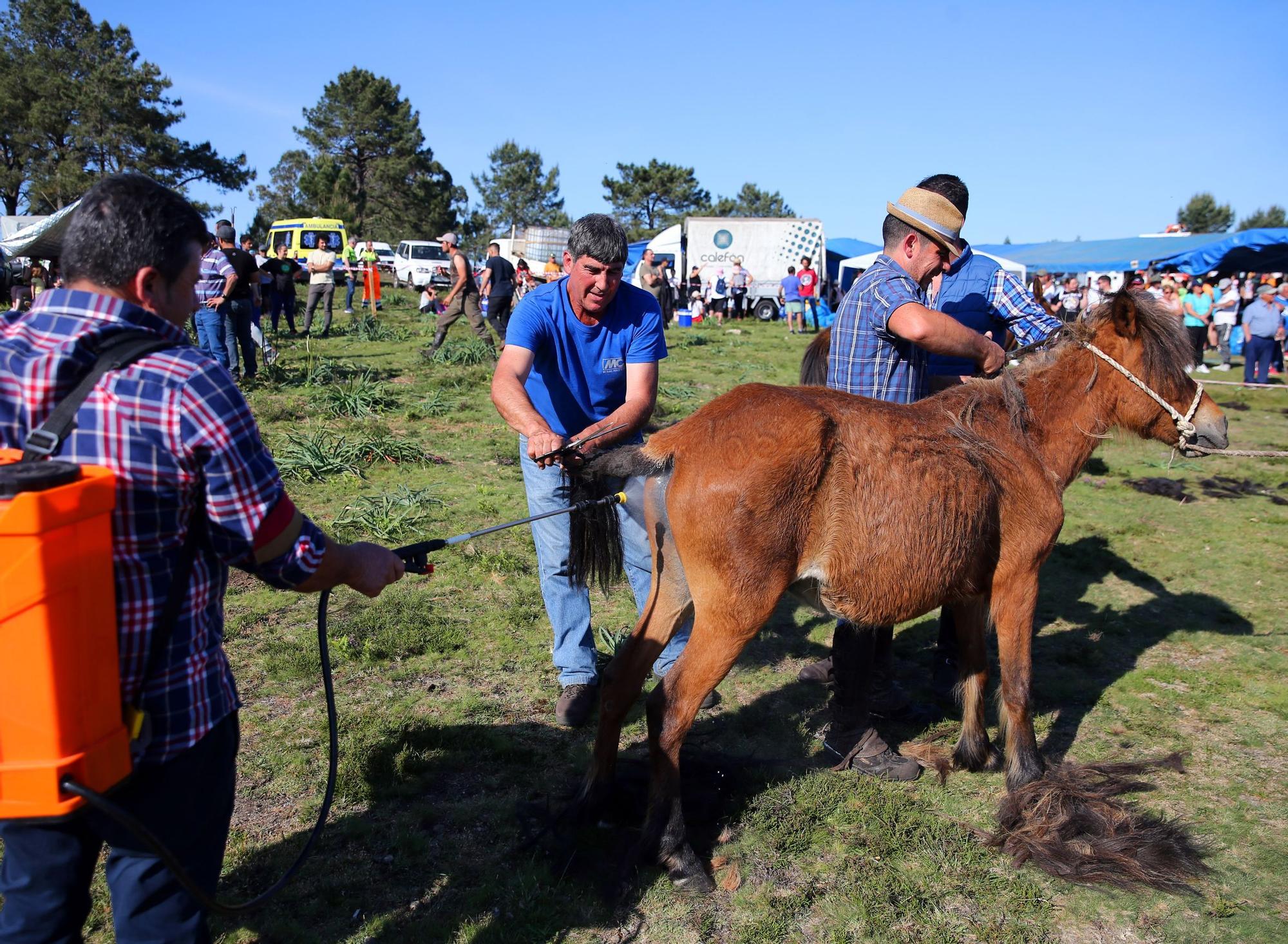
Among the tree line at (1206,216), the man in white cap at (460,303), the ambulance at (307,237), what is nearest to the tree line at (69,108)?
the ambulance at (307,237)

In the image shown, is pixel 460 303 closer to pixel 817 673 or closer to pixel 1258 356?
pixel 817 673

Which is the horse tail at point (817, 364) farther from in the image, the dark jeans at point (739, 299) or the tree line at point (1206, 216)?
the tree line at point (1206, 216)

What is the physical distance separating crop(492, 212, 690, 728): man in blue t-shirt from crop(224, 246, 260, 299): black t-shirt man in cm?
785

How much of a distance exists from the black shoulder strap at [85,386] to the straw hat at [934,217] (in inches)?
130

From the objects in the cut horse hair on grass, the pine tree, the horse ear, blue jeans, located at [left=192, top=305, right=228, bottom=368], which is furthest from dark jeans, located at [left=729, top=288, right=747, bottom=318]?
the pine tree

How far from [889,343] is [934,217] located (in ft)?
2.01

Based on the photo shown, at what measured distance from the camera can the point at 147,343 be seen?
1.67 metres

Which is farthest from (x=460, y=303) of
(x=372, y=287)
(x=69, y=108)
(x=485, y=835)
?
(x=69, y=108)

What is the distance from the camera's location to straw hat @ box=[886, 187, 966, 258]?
3881mm

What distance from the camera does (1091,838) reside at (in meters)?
3.31

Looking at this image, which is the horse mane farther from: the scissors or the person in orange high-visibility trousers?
the person in orange high-visibility trousers

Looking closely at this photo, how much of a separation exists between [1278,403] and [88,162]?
174 feet

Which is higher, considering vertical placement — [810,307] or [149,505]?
[810,307]

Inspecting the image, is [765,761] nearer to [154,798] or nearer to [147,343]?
[154,798]
